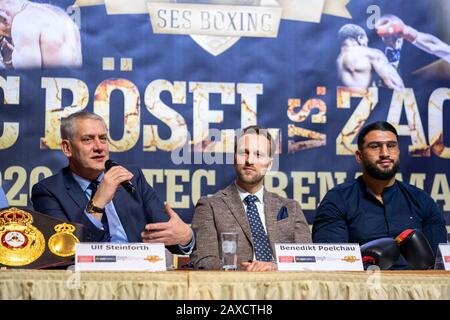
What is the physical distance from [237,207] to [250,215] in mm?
68

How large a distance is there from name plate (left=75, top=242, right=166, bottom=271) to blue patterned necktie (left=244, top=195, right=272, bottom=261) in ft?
2.53

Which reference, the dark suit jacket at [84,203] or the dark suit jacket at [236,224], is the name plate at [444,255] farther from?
the dark suit jacket at [84,203]

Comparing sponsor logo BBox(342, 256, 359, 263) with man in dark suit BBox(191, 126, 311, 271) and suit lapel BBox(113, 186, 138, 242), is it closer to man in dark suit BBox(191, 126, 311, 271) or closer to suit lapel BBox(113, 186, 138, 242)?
man in dark suit BBox(191, 126, 311, 271)

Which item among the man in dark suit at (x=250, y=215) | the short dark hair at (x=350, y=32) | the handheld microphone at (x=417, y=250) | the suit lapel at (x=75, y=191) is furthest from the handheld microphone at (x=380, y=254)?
the short dark hair at (x=350, y=32)

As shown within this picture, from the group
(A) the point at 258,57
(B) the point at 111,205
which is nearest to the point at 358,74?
(A) the point at 258,57

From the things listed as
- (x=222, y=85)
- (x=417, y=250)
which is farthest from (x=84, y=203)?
(x=417, y=250)

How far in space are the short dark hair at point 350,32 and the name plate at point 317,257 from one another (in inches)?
66.3

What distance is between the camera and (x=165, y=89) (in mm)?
3824

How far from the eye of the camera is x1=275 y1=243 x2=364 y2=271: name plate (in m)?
2.46

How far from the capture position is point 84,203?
3.21 metres

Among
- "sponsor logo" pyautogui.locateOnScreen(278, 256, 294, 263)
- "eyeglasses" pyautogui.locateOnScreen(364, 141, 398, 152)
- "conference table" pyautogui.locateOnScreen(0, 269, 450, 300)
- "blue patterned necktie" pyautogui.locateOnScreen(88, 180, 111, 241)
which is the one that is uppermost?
"eyeglasses" pyautogui.locateOnScreen(364, 141, 398, 152)

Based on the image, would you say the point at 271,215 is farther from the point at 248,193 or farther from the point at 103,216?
the point at 103,216

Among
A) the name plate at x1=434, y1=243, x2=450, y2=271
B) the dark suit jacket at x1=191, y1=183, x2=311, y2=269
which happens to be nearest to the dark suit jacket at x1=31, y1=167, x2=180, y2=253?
the dark suit jacket at x1=191, y1=183, x2=311, y2=269

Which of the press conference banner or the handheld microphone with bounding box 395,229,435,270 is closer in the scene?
the handheld microphone with bounding box 395,229,435,270
